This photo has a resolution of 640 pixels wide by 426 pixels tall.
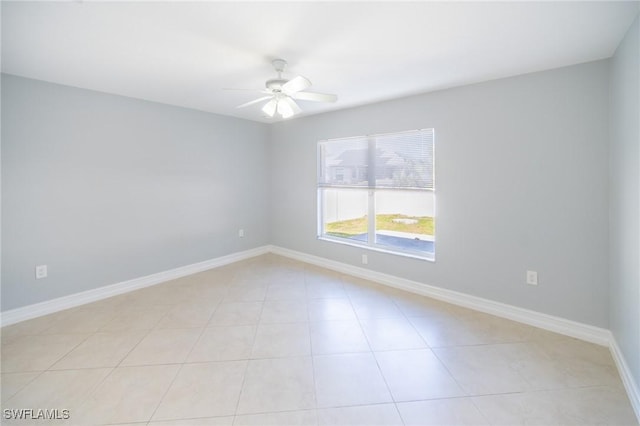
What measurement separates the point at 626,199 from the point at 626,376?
1.18 m

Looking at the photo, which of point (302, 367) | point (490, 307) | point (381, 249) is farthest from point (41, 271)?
point (490, 307)

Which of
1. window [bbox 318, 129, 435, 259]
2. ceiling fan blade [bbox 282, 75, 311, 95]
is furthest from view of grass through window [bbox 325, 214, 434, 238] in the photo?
ceiling fan blade [bbox 282, 75, 311, 95]

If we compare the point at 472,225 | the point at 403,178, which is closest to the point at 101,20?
the point at 403,178

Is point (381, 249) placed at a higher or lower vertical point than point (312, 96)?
lower

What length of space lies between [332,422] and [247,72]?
9.36 ft

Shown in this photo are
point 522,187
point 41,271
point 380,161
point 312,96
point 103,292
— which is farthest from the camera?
point 380,161

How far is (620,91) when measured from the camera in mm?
2002

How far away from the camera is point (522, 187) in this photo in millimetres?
2629

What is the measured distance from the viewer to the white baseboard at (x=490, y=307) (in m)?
2.35

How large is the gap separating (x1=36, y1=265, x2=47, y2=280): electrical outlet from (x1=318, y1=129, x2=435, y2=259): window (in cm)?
331

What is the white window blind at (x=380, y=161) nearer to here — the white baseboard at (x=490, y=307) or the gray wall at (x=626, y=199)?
the white baseboard at (x=490, y=307)

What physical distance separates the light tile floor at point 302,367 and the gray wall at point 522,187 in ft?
1.39

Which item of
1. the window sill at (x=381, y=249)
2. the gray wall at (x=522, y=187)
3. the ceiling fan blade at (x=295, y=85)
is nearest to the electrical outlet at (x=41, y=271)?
the ceiling fan blade at (x=295, y=85)

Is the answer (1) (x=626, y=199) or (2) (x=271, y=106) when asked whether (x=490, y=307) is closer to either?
(1) (x=626, y=199)
